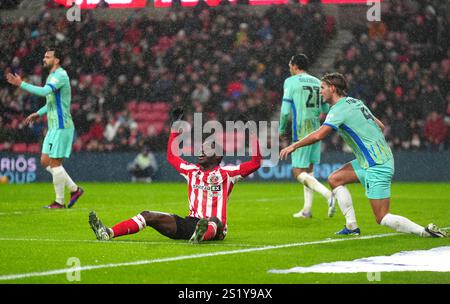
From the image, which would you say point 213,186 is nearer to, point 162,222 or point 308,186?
point 162,222

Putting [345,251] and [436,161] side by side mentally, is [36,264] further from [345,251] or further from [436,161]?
[436,161]

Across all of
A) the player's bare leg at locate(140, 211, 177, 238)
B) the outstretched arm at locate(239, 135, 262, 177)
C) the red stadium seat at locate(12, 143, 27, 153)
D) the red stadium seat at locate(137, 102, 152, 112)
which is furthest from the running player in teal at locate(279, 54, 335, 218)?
the red stadium seat at locate(137, 102, 152, 112)

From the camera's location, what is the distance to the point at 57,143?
1603 centimetres

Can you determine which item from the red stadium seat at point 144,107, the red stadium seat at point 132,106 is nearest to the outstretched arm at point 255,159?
the red stadium seat at point 144,107

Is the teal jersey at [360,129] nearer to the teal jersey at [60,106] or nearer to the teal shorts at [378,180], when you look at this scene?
the teal shorts at [378,180]

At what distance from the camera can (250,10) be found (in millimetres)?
31547

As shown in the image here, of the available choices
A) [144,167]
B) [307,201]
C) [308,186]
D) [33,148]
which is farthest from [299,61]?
[33,148]

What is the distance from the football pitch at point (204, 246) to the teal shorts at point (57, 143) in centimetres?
96

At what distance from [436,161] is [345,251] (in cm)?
1669

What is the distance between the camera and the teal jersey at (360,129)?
1049 cm

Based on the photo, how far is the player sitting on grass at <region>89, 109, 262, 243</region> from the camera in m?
10.2

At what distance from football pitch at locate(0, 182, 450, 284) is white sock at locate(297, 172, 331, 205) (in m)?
0.41

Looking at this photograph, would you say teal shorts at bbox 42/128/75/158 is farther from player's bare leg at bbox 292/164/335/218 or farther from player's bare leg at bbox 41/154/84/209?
player's bare leg at bbox 292/164/335/218
